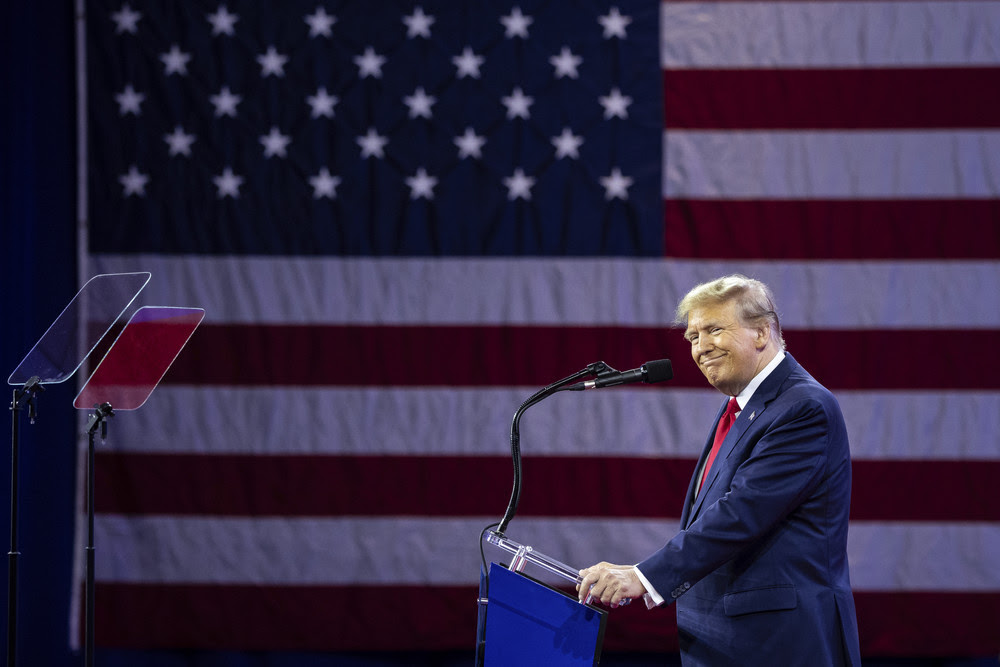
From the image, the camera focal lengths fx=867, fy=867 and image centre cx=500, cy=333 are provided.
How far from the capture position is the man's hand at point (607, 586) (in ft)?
5.30

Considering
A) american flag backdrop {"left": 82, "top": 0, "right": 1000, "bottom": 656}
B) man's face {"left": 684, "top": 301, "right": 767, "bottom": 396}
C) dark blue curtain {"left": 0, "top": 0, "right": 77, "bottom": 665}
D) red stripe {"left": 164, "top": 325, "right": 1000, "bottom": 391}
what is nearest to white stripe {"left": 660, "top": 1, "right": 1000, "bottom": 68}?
american flag backdrop {"left": 82, "top": 0, "right": 1000, "bottom": 656}

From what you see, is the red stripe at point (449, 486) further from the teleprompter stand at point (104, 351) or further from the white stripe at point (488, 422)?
the teleprompter stand at point (104, 351)

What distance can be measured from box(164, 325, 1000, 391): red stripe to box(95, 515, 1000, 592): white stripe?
1.63 feet

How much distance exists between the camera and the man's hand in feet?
5.30

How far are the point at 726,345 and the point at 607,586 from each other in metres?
0.56

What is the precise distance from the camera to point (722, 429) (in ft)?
6.53

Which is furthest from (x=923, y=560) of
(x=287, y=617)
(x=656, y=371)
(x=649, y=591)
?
(x=287, y=617)

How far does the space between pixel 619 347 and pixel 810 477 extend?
4.58ft

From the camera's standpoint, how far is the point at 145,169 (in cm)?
315

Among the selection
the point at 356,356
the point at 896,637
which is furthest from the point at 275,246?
the point at 896,637

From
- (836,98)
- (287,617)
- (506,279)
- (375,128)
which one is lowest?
(287,617)

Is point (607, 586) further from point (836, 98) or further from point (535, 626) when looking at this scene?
point (836, 98)

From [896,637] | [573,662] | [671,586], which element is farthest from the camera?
[896,637]

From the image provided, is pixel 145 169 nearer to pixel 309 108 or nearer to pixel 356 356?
pixel 309 108
